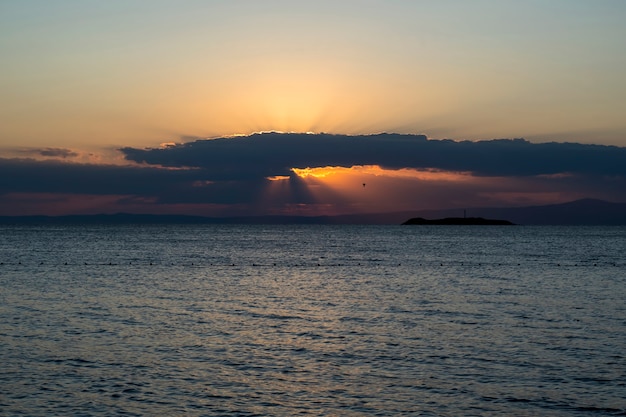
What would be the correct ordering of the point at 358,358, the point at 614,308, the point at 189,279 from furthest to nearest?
1. the point at 189,279
2. the point at 614,308
3. the point at 358,358

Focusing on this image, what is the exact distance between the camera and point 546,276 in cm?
7250

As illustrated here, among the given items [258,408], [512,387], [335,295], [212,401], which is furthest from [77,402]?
[335,295]

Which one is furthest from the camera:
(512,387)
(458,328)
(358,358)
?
(458,328)

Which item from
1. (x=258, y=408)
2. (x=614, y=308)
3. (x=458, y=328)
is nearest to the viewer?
(x=258, y=408)

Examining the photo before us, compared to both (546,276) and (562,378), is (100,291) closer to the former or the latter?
(562,378)

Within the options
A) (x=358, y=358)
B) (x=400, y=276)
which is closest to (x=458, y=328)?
(x=358, y=358)

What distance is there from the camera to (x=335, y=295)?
53.8m

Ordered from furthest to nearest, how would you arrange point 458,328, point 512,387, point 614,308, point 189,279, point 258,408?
point 189,279 < point 614,308 < point 458,328 < point 512,387 < point 258,408

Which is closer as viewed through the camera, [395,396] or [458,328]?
[395,396]

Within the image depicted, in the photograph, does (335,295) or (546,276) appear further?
(546,276)

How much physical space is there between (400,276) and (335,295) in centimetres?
2061

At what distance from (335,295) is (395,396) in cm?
3107

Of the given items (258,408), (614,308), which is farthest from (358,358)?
(614,308)

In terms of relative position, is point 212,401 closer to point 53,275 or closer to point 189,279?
point 189,279
